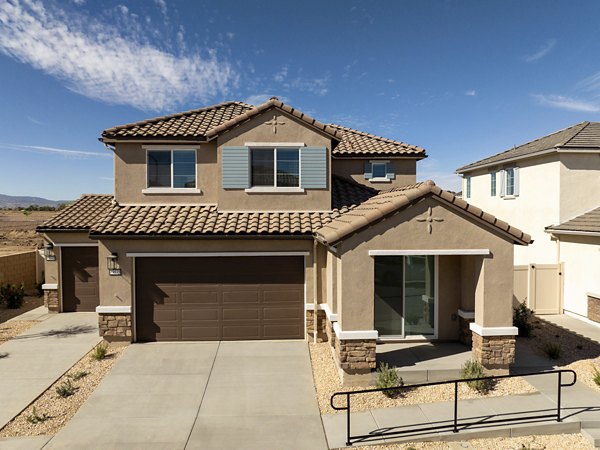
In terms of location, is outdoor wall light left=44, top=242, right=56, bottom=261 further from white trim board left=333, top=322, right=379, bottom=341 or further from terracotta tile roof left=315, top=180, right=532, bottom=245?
white trim board left=333, top=322, right=379, bottom=341

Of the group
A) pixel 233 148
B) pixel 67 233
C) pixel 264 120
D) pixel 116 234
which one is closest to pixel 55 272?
pixel 67 233

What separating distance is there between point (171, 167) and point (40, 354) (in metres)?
6.44

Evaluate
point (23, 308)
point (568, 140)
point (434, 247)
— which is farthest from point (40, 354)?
point (568, 140)

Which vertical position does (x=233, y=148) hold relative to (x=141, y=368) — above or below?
above

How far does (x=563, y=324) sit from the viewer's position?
1220 centimetres

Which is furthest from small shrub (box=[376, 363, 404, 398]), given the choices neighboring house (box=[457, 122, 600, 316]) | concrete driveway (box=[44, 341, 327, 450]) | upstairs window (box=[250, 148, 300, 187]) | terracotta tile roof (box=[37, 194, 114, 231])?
terracotta tile roof (box=[37, 194, 114, 231])

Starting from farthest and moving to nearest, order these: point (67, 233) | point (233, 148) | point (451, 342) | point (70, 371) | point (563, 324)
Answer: point (67, 233) < point (563, 324) < point (233, 148) < point (451, 342) < point (70, 371)

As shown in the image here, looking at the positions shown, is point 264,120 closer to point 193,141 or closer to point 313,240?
point 193,141

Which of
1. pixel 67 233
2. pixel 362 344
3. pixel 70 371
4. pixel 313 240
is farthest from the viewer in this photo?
pixel 67 233

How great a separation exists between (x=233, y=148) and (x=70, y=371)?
7.41 meters

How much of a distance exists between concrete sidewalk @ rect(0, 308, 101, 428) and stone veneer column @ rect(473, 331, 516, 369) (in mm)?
9655

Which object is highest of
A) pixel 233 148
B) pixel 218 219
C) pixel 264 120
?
pixel 264 120

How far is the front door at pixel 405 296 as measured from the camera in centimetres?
967

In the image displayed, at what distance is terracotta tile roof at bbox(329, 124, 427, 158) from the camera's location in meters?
14.9
